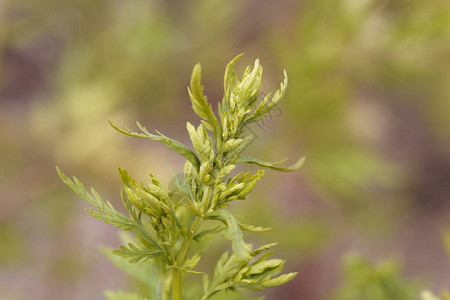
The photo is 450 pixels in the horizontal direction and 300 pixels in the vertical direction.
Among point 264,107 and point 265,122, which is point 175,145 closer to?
point 264,107

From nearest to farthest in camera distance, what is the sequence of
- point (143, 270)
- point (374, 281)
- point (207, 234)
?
point (207, 234) < point (143, 270) < point (374, 281)

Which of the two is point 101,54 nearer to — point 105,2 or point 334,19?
point 105,2

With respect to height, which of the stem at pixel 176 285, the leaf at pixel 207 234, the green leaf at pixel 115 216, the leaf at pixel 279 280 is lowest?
the leaf at pixel 279 280

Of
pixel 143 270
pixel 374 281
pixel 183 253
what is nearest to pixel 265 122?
pixel 374 281

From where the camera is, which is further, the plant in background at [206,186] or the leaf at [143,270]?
the leaf at [143,270]

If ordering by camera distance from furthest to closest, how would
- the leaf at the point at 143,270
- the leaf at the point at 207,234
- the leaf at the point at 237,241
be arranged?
1. the leaf at the point at 143,270
2. the leaf at the point at 207,234
3. the leaf at the point at 237,241

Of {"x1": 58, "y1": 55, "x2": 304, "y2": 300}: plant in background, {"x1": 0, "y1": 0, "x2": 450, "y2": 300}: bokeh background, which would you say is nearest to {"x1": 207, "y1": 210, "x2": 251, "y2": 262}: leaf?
{"x1": 58, "y1": 55, "x2": 304, "y2": 300}: plant in background

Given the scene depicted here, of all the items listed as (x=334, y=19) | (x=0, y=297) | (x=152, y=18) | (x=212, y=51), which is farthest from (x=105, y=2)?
(x=0, y=297)

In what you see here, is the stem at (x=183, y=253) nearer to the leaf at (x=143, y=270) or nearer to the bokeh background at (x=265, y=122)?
the leaf at (x=143, y=270)

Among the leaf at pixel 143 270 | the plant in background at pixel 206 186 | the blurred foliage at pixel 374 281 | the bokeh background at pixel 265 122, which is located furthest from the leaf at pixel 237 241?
the bokeh background at pixel 265 122
